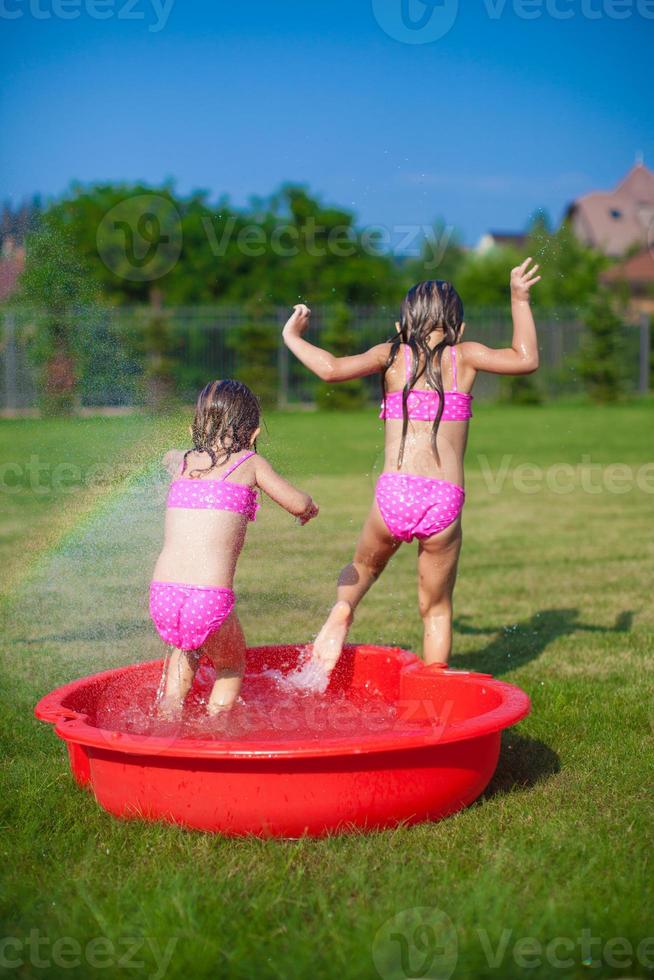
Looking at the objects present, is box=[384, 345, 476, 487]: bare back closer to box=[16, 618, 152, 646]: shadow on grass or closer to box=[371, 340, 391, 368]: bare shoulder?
box=[371, 340, 391, 368]: bare shoulder

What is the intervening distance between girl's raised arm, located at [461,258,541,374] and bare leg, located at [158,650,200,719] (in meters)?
1.41

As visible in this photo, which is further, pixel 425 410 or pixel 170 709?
pixel 425 410

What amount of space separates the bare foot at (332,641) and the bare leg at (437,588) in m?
0.34

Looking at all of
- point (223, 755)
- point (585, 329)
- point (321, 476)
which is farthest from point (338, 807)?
point (585, 329)

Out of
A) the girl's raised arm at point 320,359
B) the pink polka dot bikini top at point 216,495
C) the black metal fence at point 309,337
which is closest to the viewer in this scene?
the pink polka dot bikini top at point 216,495

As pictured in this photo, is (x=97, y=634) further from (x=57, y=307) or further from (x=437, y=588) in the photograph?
(x=437, y=588)

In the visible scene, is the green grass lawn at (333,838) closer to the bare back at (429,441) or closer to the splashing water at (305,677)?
the bare back at (429,441)

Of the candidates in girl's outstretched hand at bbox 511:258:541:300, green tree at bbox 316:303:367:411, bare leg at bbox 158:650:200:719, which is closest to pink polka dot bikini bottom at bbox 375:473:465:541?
girl's outstretched hand at bbox 511:258:541:300

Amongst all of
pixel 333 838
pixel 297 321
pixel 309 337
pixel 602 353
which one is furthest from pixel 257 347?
pixel 333 838

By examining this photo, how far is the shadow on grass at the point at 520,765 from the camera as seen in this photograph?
3.37 metres

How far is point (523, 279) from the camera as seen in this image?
3.87 meters

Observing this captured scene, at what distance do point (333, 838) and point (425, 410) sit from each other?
1.58 metres

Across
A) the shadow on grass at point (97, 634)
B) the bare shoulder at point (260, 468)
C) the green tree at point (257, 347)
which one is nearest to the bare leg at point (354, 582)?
the bare shoulder at point (260, 468)

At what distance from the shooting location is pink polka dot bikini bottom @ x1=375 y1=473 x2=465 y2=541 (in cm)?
388
